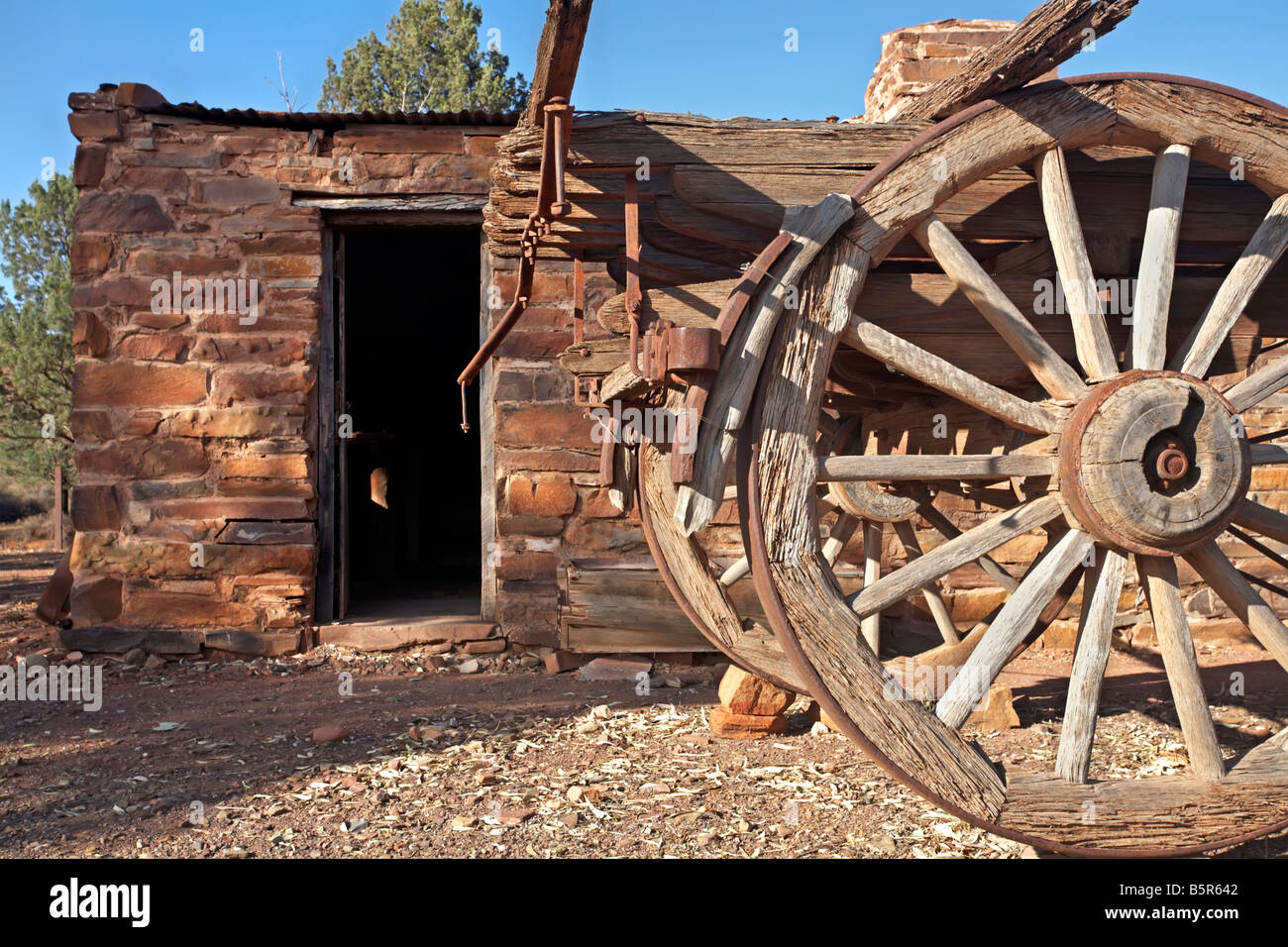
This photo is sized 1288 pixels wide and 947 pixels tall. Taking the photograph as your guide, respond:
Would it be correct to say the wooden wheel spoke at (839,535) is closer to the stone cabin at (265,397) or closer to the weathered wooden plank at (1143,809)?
the stone cabin at (265,397)

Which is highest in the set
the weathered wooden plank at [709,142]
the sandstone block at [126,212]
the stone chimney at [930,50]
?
the stone chimney at [930,50]

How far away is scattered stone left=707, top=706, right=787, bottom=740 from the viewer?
3.91m

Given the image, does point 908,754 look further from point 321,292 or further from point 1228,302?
point 321,292

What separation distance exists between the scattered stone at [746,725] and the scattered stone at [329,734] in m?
1.50

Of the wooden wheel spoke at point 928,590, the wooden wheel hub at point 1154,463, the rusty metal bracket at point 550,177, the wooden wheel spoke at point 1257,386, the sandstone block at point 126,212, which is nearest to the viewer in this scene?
the rusty metal bracket at point 550,177

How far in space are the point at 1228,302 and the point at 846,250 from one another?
1.08m

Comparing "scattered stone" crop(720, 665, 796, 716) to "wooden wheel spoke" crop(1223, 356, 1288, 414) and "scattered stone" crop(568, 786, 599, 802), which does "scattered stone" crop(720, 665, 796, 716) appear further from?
"wooden wheel spoke" crop(1223, 356, 1288, 414)

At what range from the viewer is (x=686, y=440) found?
7.37 ft

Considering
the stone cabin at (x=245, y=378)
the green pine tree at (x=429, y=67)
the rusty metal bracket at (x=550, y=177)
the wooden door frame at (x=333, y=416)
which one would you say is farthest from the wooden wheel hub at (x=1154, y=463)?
the green pine tree at (x=429, y=67)

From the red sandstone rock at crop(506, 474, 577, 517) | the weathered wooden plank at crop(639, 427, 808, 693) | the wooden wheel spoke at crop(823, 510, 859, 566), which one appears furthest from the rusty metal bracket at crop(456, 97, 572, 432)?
the red sandstone rock at crop(506, 474, 577, 517)

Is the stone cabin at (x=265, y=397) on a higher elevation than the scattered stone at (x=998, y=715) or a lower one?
higher

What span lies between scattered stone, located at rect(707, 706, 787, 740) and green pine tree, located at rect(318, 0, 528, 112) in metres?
12.5

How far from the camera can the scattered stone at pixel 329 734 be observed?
3.86m

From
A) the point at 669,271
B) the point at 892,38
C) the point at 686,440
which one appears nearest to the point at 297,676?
the point at 669,271
